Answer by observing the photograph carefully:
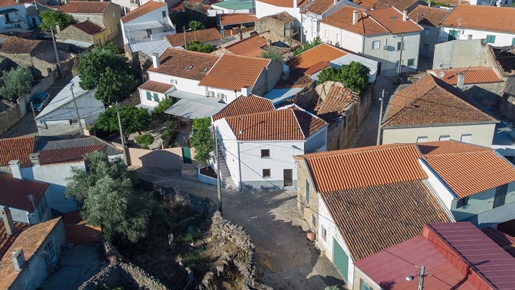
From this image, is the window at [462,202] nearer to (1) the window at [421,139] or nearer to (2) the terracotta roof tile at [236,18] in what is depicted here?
(1) the window at [421,139]

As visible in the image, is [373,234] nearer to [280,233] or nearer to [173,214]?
[280,233]

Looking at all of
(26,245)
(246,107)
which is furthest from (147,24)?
(26,245)

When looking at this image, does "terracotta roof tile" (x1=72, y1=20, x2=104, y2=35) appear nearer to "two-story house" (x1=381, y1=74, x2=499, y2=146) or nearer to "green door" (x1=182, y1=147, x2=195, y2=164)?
"green door" (x1=182, y1=147, x2=195, y2=164)

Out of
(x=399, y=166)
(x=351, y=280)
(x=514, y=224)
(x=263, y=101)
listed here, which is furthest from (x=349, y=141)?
(x=351, y=280)

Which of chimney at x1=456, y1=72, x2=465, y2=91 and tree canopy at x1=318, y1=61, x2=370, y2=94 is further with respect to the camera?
tree canopy at x1=318, y1=61, x2=370, y2=94

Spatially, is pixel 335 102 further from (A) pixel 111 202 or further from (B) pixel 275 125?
(A) pixel 111 202

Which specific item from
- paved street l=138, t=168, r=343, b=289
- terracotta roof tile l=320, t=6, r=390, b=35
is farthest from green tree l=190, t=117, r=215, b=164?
terracotta roof tile l=320, t=6, r=390, b=35
